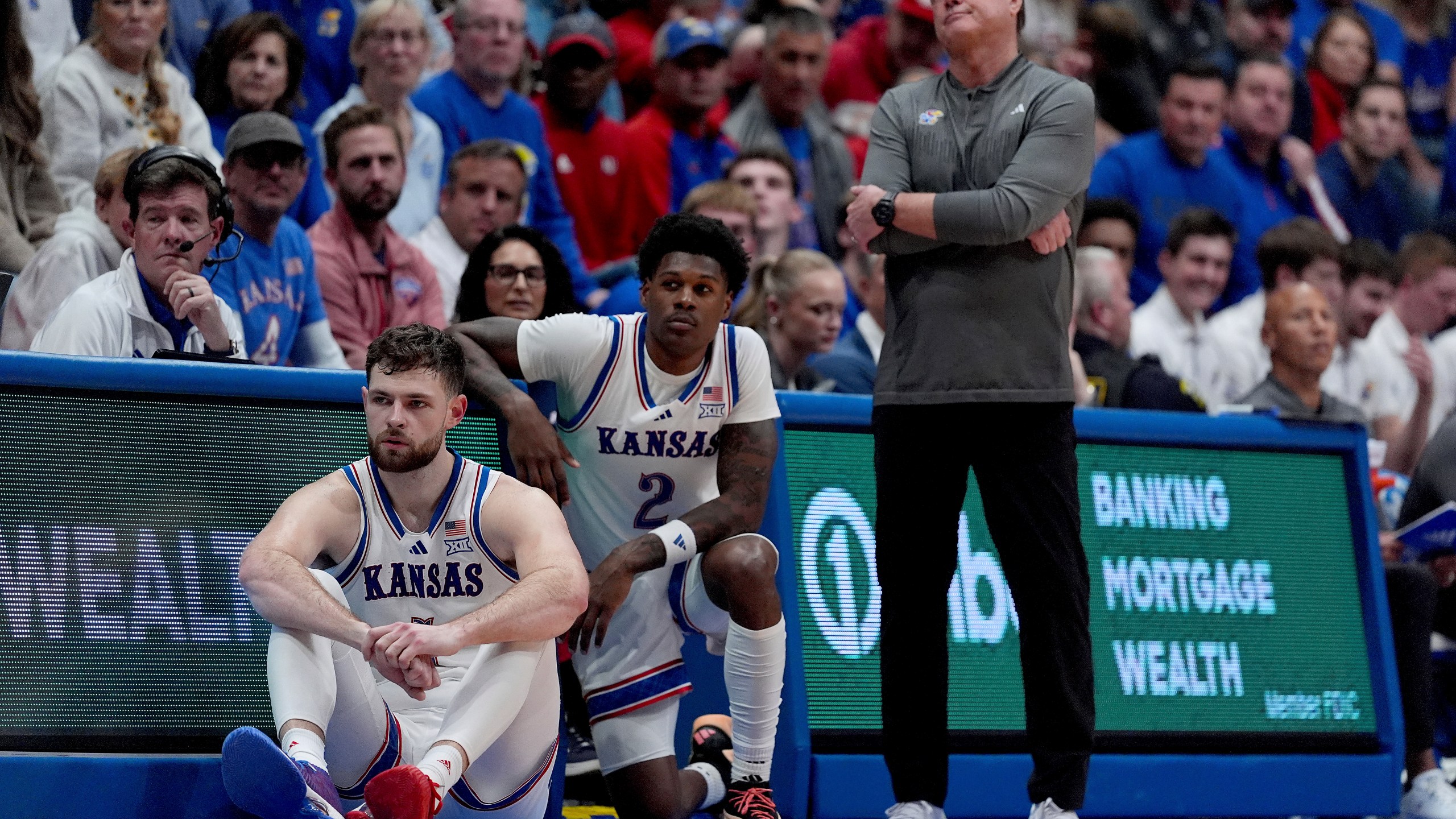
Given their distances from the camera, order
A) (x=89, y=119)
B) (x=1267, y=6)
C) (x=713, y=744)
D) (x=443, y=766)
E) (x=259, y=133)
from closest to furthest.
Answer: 1. (x=443, y=766)
2. (x=713, y=744)
3. (x=259, y=133)
4. (x=89, y=119)
5. (x=1267, y=6)

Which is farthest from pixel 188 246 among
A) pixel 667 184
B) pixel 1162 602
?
pixel 667 184

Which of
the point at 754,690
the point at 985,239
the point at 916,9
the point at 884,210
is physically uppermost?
the point at 916,9

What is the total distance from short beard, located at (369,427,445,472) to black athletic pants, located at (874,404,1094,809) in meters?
1.30

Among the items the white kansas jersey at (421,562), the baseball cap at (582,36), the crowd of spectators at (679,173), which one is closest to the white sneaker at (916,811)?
the white kansas jersey at (421,562)

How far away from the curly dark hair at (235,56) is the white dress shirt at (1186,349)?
4691mm

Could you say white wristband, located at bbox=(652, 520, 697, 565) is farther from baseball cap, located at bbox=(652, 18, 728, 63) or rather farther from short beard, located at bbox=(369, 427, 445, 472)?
baseball cap, located at bbox=(652, 18, 728, 63)

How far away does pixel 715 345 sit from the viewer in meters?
5.15

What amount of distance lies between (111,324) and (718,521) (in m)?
1.99

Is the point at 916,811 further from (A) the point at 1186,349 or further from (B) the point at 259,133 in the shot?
(A) the point at 1186,349

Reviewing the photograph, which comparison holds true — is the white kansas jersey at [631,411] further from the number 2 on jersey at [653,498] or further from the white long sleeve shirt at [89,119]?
the white long sleeve shirt at [89,119]

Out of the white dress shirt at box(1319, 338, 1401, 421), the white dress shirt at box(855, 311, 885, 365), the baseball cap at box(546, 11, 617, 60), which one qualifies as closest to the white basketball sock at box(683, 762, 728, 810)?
the white dress shirt at box(855, 311, 885, 365)

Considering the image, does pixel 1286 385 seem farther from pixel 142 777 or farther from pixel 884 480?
pixel 142 777

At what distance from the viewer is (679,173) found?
30.8 ft

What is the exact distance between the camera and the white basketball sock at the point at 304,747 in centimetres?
402
